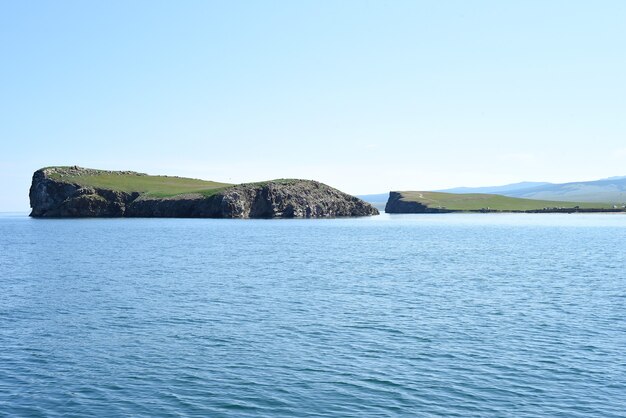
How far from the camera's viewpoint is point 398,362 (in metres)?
30.3

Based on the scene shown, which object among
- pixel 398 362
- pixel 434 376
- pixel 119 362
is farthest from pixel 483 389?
pixel 119 362

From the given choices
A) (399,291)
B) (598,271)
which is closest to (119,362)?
(399,291)

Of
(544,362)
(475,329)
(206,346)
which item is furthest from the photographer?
(475,329)

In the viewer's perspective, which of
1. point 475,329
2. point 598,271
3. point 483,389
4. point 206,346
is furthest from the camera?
point 598,271

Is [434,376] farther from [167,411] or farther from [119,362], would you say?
[119,362]

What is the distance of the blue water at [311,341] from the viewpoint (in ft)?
82.0

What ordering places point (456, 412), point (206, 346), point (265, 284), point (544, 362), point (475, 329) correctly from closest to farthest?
point (456, 412)
point (544, 362)
point (206, 346)
point (475, 329)
point (265, 284)

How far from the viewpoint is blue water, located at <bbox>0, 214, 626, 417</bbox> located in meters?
25.0

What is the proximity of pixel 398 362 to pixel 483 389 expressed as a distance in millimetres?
5114

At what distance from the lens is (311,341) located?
3447 cm

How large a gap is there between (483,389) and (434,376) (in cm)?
255

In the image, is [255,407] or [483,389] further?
[483,389]

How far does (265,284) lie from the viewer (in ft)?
187

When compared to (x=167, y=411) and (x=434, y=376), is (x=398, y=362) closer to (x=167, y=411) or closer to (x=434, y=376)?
(x=434, y=376)
